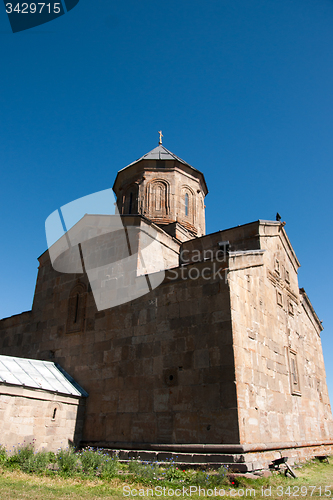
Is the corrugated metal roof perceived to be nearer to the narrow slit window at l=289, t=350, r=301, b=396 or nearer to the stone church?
the stone church

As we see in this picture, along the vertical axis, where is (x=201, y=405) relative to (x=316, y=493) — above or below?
above

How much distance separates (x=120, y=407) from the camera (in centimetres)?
822

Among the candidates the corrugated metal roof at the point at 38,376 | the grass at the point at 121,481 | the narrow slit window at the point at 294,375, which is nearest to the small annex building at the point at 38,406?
the corrugated metal roof at the point at 38,376

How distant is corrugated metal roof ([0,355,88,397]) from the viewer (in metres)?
7.84

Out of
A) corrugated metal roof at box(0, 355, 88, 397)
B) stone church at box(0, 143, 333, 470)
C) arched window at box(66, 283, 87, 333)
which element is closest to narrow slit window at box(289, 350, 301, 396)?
stone church at box(0, 143, 333, 470)

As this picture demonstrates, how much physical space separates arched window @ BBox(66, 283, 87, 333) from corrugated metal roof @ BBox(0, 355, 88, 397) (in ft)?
3.59

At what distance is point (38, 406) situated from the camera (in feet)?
25.7

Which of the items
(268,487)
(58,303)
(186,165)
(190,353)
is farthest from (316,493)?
(186,165)

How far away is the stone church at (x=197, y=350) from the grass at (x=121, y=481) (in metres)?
0.51

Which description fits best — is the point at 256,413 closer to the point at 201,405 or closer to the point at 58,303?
the point at 201,405

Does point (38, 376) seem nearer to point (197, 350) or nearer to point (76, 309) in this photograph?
point (76, 309)

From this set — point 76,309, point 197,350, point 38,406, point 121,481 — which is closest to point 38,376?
point 38,406

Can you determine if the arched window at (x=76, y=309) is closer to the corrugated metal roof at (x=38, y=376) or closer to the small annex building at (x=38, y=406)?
the corrugated metal roof at (x=38, y=376)

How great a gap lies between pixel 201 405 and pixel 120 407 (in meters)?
2.12
